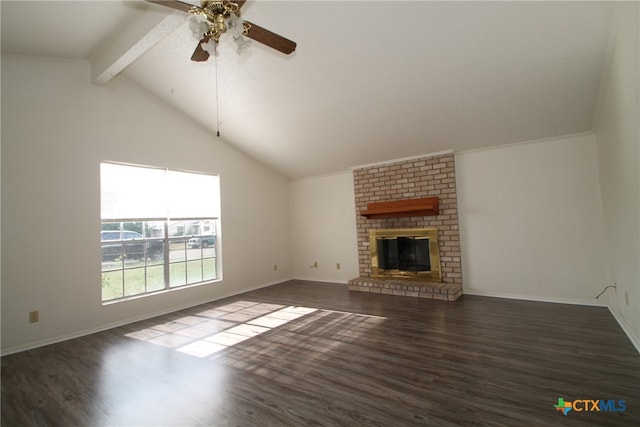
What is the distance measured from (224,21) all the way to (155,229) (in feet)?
10.7

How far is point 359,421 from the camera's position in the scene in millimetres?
1718

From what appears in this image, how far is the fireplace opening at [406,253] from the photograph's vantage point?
15.3 ft

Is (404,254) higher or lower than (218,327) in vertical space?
higher

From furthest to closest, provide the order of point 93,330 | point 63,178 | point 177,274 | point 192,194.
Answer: point 192,194
point 177,274
point 93,330
point 63,178

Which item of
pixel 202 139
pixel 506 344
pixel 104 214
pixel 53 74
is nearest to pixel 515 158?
pixel 506 344

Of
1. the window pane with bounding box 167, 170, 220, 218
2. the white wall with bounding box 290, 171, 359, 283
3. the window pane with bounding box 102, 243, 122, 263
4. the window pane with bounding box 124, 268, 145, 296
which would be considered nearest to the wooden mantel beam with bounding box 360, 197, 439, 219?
the white wall with bounding box 290, 171, 359, 283

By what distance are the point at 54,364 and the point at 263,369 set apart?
1975mm

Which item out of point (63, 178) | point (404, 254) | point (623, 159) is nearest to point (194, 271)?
point (63, 178)

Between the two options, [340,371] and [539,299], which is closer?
[340,371]

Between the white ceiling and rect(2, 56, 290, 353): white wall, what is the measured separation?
31cm

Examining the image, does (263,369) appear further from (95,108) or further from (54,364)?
(95,108)

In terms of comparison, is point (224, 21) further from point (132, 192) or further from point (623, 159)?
point (623, 159)

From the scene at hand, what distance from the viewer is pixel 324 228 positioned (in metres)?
6.02

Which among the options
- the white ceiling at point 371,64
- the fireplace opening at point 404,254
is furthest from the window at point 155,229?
the fireplace opening at point 404,254
